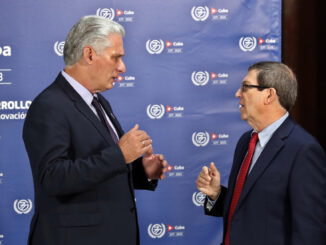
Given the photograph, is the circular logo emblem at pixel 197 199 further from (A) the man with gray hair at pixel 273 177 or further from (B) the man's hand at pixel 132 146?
(B) the man's hand at pixel 132 146

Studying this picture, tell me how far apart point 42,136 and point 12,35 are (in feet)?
6.04

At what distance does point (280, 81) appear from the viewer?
1.98 m

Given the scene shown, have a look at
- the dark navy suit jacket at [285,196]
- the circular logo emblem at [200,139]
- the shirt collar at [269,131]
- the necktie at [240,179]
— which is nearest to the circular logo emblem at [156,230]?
the circular logo emblem at [200,139]

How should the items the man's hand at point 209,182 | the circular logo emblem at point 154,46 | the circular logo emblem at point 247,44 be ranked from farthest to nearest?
the circular logo emblem at point 247,44 < the circular logo emblem at point 154,46 < the man's hand at point 209,182

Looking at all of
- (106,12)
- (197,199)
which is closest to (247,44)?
(106,12)

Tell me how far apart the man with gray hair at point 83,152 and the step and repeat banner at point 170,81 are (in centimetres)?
141

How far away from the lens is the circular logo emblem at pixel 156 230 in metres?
3.45

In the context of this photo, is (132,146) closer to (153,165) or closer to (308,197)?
(153,165)

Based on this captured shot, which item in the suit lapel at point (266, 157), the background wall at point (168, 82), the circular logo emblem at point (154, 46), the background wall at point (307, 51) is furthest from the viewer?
the background wall at point (307, 51)

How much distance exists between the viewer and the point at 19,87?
3275mm

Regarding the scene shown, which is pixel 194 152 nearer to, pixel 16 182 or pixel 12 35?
pixel 16 182

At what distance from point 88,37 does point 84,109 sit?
34cm

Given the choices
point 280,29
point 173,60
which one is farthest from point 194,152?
point 280,29

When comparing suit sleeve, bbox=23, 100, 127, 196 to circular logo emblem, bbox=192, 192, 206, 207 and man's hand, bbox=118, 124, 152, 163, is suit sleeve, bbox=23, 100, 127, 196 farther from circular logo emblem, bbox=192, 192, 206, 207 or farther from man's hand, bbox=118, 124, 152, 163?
circular logo emblem, bbox=192, 192, 206, 207
